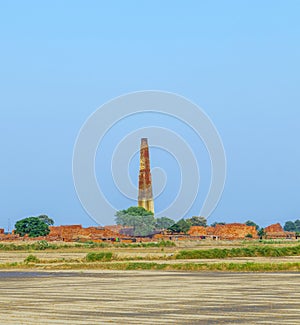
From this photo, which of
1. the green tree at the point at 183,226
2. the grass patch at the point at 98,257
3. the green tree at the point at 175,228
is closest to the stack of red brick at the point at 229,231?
the green tree at the point at 183,226

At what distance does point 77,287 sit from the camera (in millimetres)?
36719

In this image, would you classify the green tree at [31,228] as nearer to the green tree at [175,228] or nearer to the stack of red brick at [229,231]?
the green tree at [175,228]

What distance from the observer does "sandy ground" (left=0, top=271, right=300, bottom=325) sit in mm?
24047

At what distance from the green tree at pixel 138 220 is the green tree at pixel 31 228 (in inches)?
569

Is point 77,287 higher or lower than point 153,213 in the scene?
lower

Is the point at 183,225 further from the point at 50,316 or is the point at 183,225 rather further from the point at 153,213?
the point at 50,316

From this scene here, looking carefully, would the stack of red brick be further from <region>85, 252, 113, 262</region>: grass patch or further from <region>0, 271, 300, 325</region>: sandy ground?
<region>0, 271, 300, 325</region>: sandy ground

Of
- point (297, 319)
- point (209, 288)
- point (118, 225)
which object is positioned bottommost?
point (297, 319)

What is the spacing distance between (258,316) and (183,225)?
512ft

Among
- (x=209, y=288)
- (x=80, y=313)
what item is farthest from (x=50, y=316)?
(x=209, y=288)

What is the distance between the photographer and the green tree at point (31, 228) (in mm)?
163625

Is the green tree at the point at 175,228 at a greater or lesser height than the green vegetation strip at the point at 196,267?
greater

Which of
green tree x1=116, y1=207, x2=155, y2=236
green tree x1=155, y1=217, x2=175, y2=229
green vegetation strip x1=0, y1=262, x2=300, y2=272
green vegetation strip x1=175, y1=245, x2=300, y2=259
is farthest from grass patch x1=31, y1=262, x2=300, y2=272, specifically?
green tree x1=155, y1=217, x2=175, y2=229

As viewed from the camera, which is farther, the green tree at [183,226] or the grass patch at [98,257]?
the green tree at [183,226]
